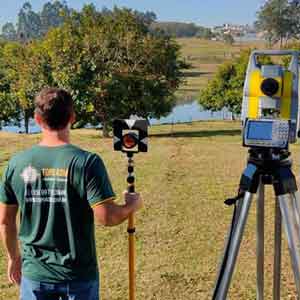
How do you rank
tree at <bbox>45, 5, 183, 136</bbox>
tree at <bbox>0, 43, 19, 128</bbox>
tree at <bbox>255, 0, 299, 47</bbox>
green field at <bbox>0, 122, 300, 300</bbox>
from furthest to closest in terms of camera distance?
tree at <bbox>255, 0, 299, 47</bbox> → tree at <bbox>0, 43, 19, 128</bbox> → tree at <bbox>45, 5, 183, 136</bbox> → green field at <bbox>0, 122, 300, 300</bbox>

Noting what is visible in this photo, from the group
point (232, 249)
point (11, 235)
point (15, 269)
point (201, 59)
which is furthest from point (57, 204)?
point (201, 59)

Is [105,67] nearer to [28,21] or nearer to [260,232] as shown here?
[260,232]

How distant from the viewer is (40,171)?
93.1 inches

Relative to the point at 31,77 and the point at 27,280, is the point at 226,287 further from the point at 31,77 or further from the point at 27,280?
the point at 31,77

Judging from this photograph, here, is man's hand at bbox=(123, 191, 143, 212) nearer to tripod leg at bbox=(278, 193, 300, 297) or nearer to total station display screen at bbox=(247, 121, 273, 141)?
total station display screen at bbox=(247, 121, 273, 141)

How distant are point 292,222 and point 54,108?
1377 mm

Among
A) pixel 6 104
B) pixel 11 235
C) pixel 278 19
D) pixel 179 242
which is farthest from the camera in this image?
pixel 278 19

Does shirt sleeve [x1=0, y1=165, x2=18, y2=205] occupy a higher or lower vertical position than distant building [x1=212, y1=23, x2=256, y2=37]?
lower

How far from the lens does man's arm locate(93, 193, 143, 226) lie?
7.73 feet

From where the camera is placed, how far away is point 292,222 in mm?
2807

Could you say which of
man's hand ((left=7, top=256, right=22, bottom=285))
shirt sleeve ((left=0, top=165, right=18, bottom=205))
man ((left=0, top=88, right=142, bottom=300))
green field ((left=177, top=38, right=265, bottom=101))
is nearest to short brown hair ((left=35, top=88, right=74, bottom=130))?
man ((left=0, top=88, right=142, bottom=300))

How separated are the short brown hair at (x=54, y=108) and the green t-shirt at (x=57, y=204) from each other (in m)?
0.11

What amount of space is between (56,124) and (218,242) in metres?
3.47

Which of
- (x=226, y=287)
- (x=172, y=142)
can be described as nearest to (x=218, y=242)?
(x=226, y=287)
